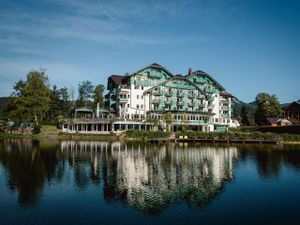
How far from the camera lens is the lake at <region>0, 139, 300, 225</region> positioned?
53.0ft

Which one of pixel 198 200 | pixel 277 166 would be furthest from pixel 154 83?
pixel 198 200

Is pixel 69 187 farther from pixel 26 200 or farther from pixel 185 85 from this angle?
pixel 185 85

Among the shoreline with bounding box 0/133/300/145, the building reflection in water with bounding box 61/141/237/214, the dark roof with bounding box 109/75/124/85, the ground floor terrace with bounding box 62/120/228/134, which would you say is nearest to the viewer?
the building reflection in water with bounding box 61/141/237/214

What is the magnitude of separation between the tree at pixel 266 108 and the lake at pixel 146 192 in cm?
6386

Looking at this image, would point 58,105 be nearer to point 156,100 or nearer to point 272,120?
point 156,100

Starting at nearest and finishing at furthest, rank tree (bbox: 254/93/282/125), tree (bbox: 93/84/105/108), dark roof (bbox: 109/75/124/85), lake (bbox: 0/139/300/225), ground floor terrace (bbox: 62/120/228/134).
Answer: lake (bbox: 0/139/300/225), ground floor terrace (bbox: 62/120/228/134), dark roof (bbox: 109/75/124/85), tree (bbox: 93/84/105/108), tree (bbox: 254/93/282/125)

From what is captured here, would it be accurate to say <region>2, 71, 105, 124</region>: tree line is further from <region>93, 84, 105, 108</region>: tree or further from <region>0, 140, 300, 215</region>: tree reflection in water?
<region>0, 140, 300, 215</region>: tree reflection in water

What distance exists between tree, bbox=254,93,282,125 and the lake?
210 feet

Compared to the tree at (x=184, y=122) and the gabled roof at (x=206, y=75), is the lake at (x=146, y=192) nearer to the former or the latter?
the tree at (x=184, y=122)

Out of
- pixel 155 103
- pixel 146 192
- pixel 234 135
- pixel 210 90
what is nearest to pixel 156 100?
pixel 155 103

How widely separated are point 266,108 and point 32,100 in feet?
236

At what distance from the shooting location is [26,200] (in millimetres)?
18938

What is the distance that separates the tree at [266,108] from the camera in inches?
3710

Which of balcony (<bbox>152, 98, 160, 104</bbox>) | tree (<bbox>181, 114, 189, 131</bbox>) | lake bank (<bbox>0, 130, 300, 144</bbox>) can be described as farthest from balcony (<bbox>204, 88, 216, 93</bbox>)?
lake bank (<bbox>0, 130, 300, 144</bbox>)
